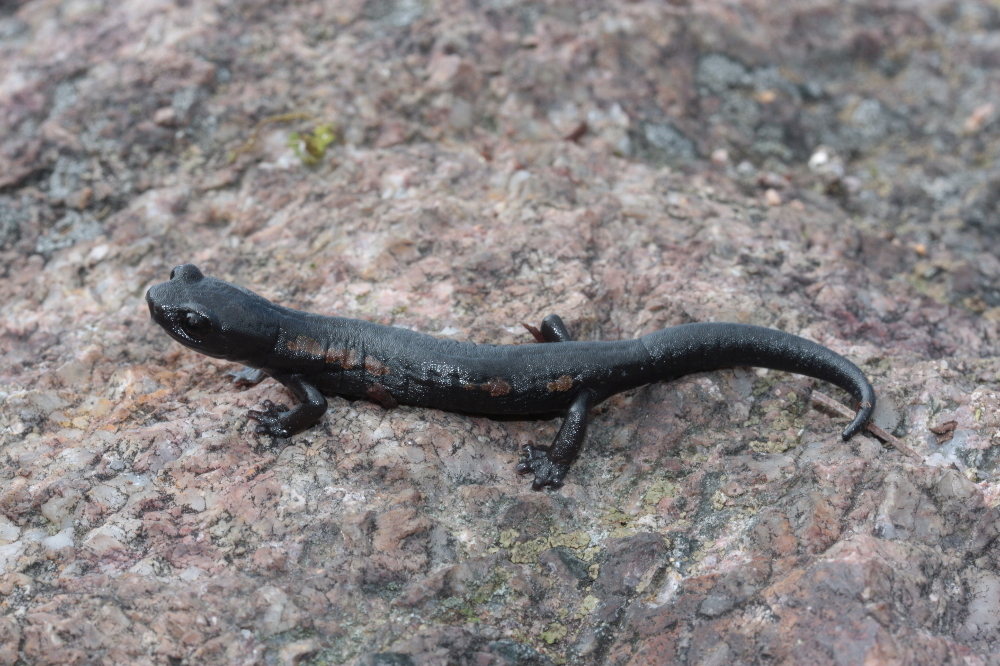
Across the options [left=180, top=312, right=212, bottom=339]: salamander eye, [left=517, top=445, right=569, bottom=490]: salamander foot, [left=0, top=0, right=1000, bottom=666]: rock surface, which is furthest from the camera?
[left=180, top=312, right=212, bottom=339]: salamander eye

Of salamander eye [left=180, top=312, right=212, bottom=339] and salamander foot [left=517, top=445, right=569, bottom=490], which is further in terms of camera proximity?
salamander eye [left=180, top=312, right=212, bottom=339]

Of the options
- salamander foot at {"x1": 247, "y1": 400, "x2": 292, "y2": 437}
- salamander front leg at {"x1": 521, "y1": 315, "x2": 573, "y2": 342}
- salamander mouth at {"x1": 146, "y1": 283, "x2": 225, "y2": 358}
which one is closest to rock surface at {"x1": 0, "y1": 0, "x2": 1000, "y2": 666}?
salamander foot at {"x1": 247, "y1": 400, "x2": 292, "y2": 437}

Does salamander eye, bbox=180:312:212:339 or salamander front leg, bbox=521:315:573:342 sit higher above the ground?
salamander eye, bbox=180:312:212:339

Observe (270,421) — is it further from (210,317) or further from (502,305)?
(502,305)

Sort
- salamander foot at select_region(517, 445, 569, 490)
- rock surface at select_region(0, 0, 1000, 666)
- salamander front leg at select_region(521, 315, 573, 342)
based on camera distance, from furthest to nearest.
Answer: salamander front leg at select_region(521, 315, 573, 342) → salamander foot at select_region(517, 445, 569, 490) → rock surface at select_region(0, 0, 1000, 666)

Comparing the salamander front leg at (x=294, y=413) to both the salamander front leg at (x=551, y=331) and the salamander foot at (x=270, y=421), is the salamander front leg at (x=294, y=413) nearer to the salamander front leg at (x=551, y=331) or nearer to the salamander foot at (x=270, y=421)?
the salamander foot at (x=270, y=421)

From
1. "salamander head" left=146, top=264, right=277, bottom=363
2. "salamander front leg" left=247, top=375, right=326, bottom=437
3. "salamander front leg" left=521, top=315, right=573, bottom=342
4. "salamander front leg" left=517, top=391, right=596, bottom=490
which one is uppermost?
"salamander head" left=146, top=264, right=277, bottom=363

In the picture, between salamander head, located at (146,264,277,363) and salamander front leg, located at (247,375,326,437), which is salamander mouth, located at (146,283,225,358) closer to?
salamander head, located at (146,264,277,363)
